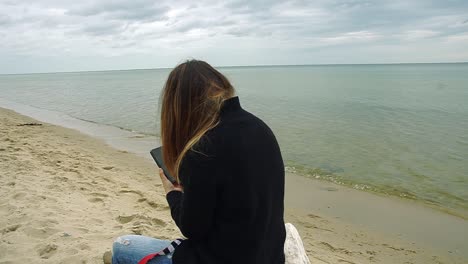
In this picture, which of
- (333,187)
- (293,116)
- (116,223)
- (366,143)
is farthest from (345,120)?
(116,223)

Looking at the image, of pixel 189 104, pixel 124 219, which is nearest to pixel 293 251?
pixel 189 104

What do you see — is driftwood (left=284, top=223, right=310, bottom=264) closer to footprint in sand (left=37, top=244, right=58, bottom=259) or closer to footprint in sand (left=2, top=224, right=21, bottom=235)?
footprint in sand (left=37, top=244, right=58, bottom=259)

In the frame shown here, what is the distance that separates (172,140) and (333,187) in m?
6.53

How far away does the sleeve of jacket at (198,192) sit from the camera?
59.4 inches

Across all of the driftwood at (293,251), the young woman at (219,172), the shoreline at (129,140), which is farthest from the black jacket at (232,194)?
the shoreline at (129,140)

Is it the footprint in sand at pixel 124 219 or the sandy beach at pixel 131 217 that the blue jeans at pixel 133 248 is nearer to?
the sandy beach at pixel 131 217

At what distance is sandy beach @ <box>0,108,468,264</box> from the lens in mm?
3746

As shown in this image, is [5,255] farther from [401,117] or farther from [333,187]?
[401,117]

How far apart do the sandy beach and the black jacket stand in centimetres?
213

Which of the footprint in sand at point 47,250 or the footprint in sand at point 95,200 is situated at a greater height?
the footprint in sand at point 47,250

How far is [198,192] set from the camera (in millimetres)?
1536

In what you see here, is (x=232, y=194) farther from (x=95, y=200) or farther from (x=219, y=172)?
(x=95, y=200)

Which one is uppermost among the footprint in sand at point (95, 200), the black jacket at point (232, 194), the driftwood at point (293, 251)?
the black jacket at point (232, 194)

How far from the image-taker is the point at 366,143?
12.1m
